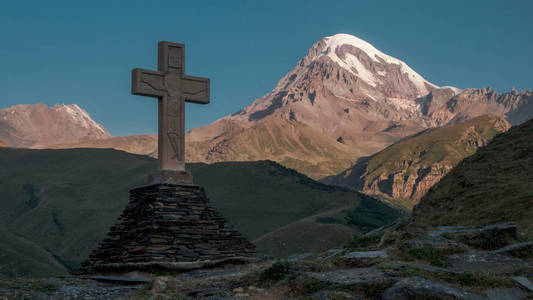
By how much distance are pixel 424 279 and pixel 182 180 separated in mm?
9601

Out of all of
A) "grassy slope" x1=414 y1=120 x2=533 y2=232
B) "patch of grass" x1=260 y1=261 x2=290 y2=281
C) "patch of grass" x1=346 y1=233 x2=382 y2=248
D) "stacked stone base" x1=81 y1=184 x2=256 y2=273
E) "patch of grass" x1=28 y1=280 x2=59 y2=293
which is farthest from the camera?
"grassy slope" x1=414 y1=120 x2=533 y2=232

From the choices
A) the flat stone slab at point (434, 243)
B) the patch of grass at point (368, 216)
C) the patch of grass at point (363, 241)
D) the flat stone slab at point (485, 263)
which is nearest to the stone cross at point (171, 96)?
the patch of grass at point (363, 241)

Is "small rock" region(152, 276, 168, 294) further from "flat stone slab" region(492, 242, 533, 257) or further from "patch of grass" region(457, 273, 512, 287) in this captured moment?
"flat stone slab" region(492, 242, 533, 257)

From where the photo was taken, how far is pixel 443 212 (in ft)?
70.7

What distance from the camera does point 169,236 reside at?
Result: 15.8 meters

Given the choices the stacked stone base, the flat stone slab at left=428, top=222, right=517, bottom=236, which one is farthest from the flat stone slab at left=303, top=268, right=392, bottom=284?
the stacked stone base

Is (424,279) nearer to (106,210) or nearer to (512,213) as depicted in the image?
(512,213)

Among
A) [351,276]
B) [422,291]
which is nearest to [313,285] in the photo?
[351,276]

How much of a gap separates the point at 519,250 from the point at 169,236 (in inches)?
328

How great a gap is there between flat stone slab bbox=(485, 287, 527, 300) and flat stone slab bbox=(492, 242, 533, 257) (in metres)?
2.15

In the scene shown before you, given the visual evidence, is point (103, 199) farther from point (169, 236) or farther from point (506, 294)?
point (506, 294)

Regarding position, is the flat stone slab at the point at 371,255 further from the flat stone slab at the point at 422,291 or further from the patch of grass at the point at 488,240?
the flat stone slab at the point at 422,291

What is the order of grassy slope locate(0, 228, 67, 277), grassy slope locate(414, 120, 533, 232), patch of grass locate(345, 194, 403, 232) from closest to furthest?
1. grassy slope locate(414, 120, 533, 232)
2. grassy slope locate(0, 228, 67, 277)
3. patch of grass locate(345, 194, 403, 232)

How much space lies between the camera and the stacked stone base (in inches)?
603
